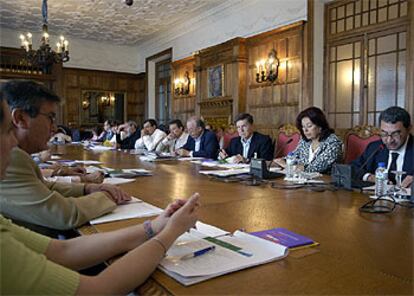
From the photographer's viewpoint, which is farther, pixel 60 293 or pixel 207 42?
pixel 207 42

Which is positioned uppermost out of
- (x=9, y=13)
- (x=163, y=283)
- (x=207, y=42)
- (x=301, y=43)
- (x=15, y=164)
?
(x=9, y=13)

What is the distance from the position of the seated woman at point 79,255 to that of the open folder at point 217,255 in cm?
5

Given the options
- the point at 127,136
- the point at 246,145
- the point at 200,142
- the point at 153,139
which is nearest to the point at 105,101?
the point at 127,136

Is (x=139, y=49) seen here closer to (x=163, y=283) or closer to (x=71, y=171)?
(x=71, y=171)

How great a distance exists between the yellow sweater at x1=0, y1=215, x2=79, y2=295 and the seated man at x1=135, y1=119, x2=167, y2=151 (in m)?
4.44

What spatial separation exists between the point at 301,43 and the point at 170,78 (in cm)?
453

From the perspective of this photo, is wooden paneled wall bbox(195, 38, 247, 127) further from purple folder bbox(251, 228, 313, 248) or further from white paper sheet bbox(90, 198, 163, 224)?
purple folder bbox(251, 228, 313, 248)

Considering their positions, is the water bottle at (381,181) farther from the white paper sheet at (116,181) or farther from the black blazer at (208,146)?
the black blazer at (208,146)

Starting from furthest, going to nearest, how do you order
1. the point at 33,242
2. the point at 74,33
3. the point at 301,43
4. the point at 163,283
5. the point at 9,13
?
the point at 74,33 → the point at 9,13 → the point at 301,43 → the point at 33,242 → the point at 163,283

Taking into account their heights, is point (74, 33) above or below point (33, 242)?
above

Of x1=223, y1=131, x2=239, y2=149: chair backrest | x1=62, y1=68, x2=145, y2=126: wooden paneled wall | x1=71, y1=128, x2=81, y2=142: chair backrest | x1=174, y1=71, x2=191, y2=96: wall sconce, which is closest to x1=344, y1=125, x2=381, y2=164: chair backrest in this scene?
x1=223, y1=131, x2=239, y2=149: chair backrest

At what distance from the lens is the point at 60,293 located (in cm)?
60

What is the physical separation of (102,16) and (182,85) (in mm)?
2184

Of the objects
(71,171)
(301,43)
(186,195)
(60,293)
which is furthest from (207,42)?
(60,293)
